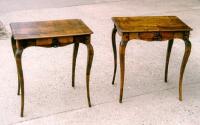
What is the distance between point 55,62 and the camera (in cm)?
346

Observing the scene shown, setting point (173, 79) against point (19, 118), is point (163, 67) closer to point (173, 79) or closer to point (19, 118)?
point (173, 79)

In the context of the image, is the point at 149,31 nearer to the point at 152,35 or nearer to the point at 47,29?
the point at 152,35

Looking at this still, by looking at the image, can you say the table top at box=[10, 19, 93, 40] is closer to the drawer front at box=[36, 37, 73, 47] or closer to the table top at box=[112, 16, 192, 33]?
the drawer front at box=[36, 37, 73, 47]

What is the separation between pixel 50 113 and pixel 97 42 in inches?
70.0

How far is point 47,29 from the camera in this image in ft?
7.93

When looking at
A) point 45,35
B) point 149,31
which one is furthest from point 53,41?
point 149,31

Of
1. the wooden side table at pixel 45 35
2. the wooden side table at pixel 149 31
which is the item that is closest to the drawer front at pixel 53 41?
the wooden side table at pixel 45 35

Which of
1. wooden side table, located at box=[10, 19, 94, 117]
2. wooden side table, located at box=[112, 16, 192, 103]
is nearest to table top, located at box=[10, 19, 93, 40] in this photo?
wooden side table, located at box=[10, 19, 94, 117]

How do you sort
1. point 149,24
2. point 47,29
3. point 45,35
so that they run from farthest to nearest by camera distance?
point 149,24 < point 47,29 < point 45,35

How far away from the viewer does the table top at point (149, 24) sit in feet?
8.08

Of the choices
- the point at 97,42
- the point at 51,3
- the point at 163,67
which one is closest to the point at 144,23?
the point at 163,67

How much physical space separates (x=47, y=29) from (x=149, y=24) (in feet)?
2.78

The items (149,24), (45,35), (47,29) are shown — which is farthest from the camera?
(149,24)

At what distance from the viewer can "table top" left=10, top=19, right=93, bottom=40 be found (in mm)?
2264
